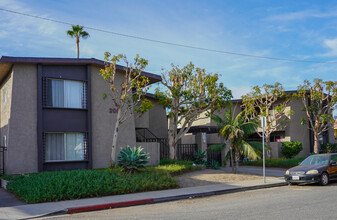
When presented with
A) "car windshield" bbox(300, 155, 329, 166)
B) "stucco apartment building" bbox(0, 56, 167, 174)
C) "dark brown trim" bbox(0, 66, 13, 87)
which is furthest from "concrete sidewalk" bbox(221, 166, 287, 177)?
"dark brown trim" bbox(0, 66, 13, 87)

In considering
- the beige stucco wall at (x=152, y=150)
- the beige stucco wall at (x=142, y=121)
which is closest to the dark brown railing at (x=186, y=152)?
the beige stucco wall at (x=142, y=121)

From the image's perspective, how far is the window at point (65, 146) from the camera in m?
17.0

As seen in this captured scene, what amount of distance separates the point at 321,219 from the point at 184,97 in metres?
13.0

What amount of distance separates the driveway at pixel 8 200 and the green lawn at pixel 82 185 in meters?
0.18

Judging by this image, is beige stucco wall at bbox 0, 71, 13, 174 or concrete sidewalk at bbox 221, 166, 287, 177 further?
concrete sidewalk at bbox 221, 166, 287, 177

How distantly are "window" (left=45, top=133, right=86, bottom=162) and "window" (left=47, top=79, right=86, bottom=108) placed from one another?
154 cm

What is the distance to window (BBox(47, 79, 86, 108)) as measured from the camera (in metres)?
17.2

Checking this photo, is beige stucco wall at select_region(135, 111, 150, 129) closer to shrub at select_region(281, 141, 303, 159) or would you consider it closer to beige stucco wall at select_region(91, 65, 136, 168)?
beige stucco wall at select_region(91, 65, 136, 168)

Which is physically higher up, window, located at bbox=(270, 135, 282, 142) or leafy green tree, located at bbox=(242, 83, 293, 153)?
leafy green tree, located at bbox=(242, 83, 293, 153)

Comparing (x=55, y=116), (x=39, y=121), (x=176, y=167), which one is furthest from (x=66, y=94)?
(x=176, y=167)

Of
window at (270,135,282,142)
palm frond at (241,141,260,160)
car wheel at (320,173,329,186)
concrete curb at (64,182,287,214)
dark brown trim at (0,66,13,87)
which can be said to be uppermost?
dark brown trim at (0,66,13,87)

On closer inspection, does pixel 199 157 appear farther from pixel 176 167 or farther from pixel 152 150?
pixel 176 167

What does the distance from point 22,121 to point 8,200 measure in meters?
5.03

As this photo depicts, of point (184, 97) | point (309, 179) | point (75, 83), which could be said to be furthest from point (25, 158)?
point (309, 179)
